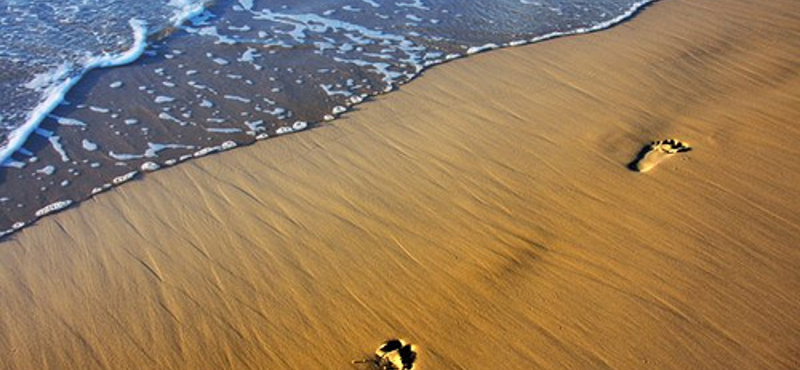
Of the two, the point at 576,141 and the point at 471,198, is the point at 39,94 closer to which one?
the point at 471,198

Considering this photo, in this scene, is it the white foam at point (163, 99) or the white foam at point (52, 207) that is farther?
the white foam at point (163, 99)

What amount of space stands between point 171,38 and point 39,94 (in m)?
1.56

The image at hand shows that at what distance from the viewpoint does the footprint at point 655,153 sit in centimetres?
444

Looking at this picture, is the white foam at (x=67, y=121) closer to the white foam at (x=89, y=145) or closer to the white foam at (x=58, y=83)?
the white foam at (x=58, y=83)

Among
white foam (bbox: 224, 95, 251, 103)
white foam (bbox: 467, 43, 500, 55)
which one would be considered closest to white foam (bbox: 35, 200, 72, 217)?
white foam (bbox: 224, 95, 251, 103)

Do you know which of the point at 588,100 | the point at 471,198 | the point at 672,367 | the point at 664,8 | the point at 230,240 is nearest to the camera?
the point at 672,367

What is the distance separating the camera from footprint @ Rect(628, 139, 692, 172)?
175 inches

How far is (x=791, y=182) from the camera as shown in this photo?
4.15 m

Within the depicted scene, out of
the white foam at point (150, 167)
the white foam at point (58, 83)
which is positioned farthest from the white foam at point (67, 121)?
the white foam at point (150, 167)

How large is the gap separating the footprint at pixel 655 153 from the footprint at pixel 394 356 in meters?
2.22

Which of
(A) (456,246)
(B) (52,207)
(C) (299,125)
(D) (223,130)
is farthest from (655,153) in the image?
(B) (52,207)

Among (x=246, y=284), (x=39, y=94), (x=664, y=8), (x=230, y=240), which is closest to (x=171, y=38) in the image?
(x=39, y=94)

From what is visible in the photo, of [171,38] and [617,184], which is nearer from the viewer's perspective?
[617,184]

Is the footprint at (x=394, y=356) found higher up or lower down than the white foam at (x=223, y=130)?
higher up
